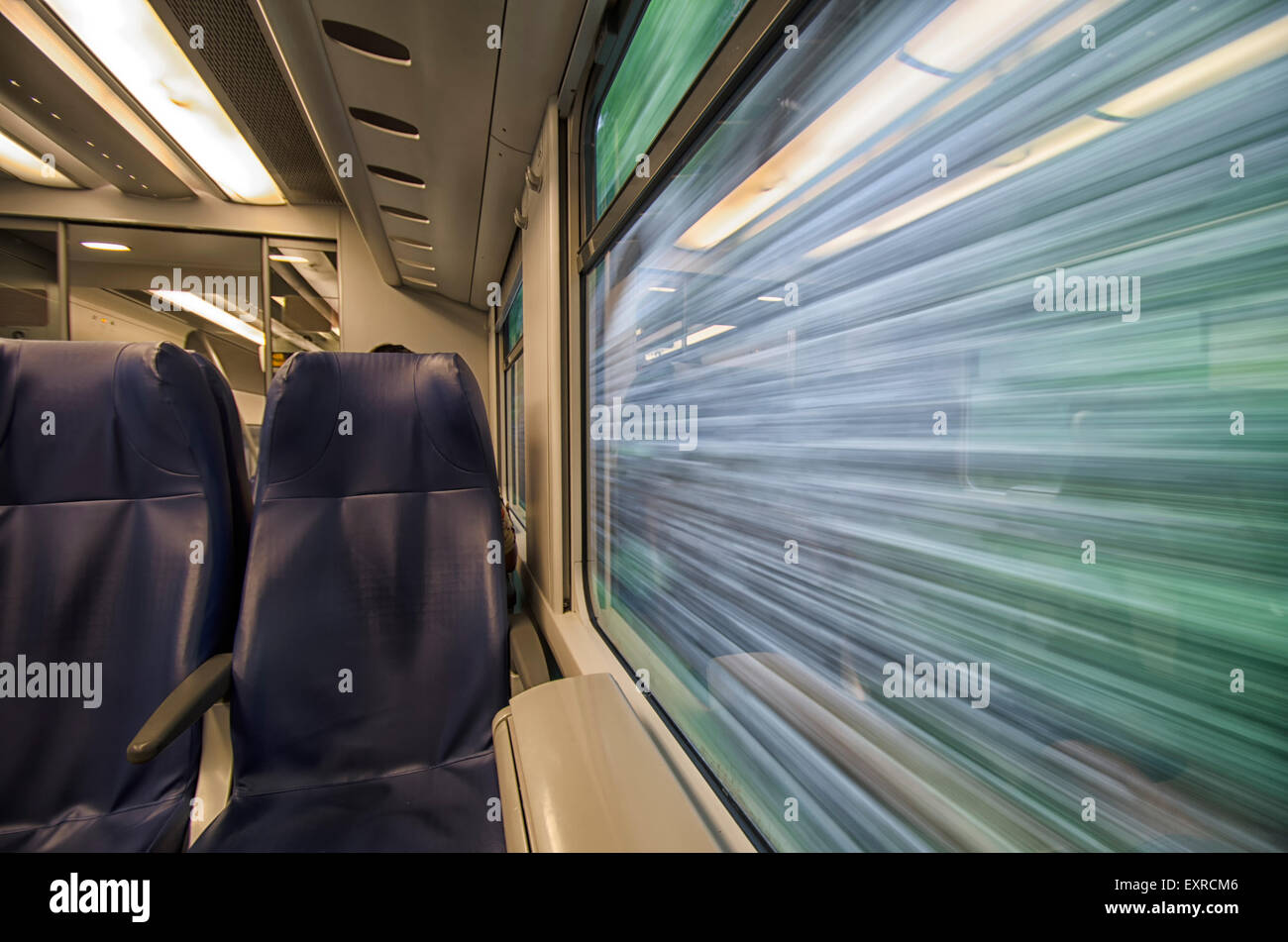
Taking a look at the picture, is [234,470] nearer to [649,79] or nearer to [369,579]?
[369,579]

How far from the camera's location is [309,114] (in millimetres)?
1744

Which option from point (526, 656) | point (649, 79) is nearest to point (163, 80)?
point (649, 79)

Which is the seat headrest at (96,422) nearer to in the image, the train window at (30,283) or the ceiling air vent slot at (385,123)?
the ceiling air vent slot at (385,123)

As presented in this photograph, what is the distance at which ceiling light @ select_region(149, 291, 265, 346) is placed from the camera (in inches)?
136

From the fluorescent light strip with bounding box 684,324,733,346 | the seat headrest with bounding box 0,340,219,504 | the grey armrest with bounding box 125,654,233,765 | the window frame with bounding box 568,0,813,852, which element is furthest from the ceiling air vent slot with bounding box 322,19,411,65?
the grey armrest with bounding box 125,654,233,765

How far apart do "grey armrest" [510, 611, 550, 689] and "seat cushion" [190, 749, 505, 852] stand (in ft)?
0.66

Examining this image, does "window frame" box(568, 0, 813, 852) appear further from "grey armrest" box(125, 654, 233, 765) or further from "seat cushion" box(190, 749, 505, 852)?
"grey armrest" box(125, 654, 233, 765)

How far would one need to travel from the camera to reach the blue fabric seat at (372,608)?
3.29 feet

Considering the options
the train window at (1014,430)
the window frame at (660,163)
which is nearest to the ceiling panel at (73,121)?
the window frame at (660,163)

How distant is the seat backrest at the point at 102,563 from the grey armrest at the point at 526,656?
0.62 metres
